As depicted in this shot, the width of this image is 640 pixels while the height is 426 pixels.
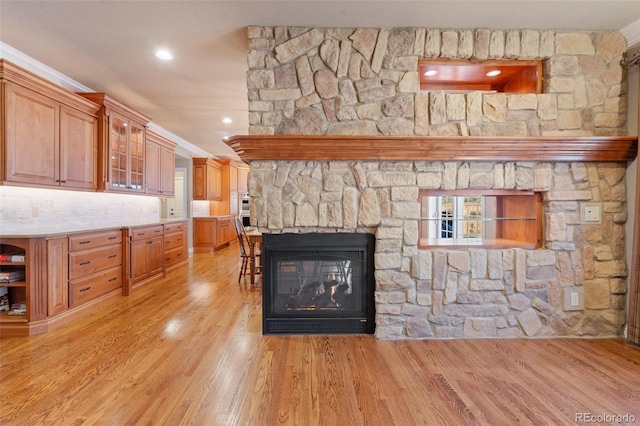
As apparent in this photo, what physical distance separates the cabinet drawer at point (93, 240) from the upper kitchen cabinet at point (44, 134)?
605mm

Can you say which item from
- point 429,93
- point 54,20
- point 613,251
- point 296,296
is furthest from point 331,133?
point 613,251

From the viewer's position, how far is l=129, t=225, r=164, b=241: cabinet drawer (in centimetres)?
399

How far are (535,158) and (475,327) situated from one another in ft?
5.03

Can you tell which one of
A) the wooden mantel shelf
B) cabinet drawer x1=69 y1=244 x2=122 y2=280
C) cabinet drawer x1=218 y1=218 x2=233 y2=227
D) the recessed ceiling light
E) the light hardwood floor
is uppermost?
the recessed ceiling light

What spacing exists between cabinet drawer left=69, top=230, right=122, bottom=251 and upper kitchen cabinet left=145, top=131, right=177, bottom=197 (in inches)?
55.1

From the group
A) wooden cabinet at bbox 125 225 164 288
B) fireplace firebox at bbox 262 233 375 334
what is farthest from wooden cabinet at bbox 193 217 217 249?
fireplace firebox at bbox 262 233 375 334

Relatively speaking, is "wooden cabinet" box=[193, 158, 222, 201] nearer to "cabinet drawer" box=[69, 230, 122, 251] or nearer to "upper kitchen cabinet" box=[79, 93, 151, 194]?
"upper kitchen cabinet" box=[79, 93, 151, 194]

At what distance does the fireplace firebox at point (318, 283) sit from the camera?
2670 mm

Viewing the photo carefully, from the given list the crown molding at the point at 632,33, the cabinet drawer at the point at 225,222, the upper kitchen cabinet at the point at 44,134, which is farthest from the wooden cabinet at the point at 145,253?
the crown molding at the point at 632,33

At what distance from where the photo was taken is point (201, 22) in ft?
8.17

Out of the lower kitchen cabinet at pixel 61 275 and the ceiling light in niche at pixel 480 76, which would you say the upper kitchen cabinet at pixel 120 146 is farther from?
the ceiling light in niche at pixel 480 76

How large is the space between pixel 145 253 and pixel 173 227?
44.5 inches

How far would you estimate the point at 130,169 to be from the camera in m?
4.35

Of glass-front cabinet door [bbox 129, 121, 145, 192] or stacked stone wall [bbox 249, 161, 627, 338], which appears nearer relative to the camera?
stacked stone wall [bbox 249, 161, 627, 338]
